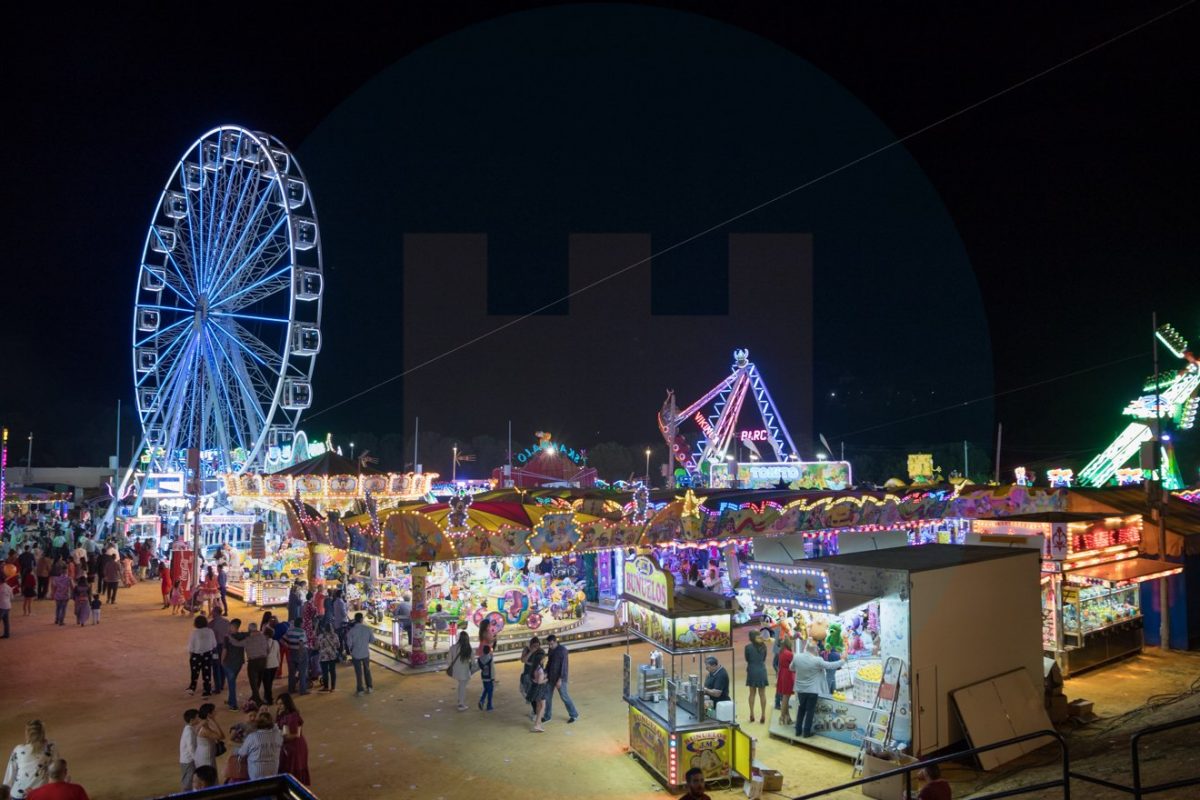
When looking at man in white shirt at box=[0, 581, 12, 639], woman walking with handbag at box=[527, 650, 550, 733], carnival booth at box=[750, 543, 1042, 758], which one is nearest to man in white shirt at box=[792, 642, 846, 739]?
carnival booth at box=[750, 543, 1042, 758]

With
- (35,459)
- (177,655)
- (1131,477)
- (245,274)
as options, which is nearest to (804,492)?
(177,655)

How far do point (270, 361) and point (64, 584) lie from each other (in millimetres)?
8823

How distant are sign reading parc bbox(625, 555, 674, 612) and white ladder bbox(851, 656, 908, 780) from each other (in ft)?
7.80

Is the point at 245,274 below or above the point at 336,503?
above

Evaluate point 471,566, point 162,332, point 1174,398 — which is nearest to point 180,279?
point 162,332

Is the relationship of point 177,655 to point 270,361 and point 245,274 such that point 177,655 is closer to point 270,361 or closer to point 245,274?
point 270,361

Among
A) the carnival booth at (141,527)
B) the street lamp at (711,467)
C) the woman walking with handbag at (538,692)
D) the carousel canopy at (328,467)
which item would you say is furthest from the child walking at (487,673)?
the street lamp at (711,467)

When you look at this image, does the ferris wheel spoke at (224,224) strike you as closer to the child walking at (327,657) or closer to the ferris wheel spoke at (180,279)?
the ferris wheel spoke at (180,279)

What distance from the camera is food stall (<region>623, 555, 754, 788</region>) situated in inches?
340

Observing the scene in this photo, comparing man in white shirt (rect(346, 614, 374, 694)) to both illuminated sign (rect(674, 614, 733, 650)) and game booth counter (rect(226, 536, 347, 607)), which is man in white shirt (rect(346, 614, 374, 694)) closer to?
illuminated sign (rect(674, 614, 733, 650))

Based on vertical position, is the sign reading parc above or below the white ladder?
above

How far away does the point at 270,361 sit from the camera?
24688mm

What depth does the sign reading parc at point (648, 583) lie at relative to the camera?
360 inches

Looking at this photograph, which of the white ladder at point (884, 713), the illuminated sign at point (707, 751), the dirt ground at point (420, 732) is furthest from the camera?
the white ladder at point (884, 713)
